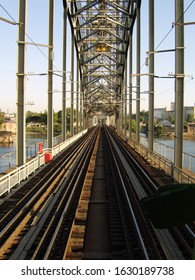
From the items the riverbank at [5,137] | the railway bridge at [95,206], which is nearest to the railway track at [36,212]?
the railway bridge at [95,206]

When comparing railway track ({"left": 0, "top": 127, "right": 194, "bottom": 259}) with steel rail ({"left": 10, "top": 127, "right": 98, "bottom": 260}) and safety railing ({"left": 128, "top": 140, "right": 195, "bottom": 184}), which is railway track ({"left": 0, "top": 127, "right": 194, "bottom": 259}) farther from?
safety railing ({"left": 128, "top": 140, "right": 195, "bottom": 184})

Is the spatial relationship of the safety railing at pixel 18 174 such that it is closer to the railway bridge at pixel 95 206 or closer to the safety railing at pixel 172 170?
the railway bridge at pixel 95 206

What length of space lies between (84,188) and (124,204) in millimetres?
3009

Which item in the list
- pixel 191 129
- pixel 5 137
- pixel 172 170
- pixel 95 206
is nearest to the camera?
pixel 95 206

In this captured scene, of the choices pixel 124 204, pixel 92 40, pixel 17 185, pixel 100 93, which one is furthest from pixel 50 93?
pixel 100 93

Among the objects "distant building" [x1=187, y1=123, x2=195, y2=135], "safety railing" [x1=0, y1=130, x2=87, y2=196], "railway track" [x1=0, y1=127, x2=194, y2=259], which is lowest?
"railway track" [x1=0, y1=127, x2=194, y2=259]

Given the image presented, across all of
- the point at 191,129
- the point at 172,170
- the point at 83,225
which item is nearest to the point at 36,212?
the point at 83,225

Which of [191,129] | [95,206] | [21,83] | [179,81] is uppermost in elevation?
[179,81]

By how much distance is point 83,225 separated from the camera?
8688 millimetres

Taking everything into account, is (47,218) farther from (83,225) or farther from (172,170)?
(172,170)

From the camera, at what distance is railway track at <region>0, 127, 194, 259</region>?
22.6ft

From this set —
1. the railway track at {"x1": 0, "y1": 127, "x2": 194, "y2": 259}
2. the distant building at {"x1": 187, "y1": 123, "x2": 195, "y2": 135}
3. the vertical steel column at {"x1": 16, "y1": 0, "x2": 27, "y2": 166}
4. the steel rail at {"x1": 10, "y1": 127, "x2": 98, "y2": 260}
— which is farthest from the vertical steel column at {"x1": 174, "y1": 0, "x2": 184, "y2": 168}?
the distant building at {"x1": 187, "y1": 123, "x2": 195, "y2": 135}

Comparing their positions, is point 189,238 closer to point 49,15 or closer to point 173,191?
point 173,191

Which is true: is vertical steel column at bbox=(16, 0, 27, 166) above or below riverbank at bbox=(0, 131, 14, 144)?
above
